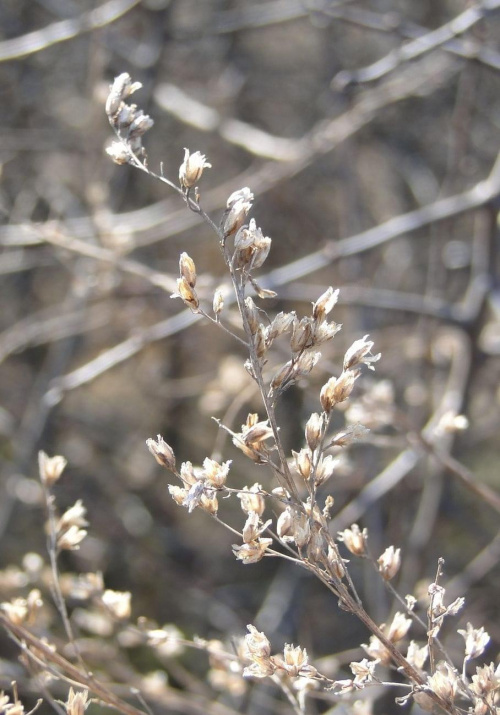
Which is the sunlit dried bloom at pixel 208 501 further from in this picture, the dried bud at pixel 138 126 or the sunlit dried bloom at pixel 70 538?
the dried bud at pixel 138 126

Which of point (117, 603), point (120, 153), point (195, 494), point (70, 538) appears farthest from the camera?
point (117, 603)

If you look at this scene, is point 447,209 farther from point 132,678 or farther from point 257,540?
point 257,540

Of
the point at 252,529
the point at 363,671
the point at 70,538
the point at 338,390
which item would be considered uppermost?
the point at 338,390

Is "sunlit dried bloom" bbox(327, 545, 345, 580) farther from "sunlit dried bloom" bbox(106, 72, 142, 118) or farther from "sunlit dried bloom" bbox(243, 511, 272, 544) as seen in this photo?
"sunlit dried bloom" bbox(106, 72, 142, 118)

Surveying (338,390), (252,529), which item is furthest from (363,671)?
(338,390)

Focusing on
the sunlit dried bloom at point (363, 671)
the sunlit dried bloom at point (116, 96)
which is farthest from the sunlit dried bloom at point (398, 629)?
the sunlit dried bloom at point (116, 96)

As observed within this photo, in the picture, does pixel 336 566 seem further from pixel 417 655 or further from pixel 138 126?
Answer: pixel 138 126
